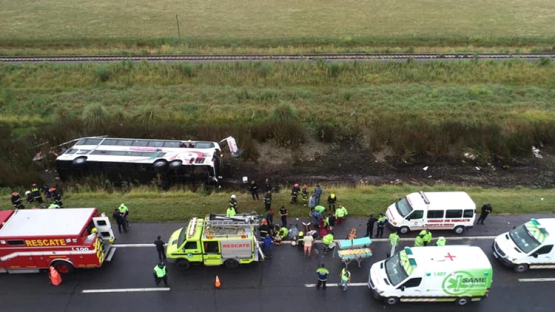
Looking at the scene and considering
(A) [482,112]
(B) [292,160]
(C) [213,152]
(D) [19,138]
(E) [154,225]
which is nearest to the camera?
(E) [154,225]

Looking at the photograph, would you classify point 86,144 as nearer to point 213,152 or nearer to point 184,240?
point 213,152

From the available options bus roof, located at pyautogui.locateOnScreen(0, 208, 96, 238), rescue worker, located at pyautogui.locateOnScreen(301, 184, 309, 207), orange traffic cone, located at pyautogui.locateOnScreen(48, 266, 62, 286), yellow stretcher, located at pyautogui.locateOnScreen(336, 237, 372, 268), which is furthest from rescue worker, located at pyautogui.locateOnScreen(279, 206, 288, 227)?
orange traffic cone, located at pyautogui.locateOnScreen(48, 266, 62, 286)

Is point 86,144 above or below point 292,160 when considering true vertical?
above

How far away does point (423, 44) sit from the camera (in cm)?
5150

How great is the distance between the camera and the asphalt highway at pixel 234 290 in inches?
595

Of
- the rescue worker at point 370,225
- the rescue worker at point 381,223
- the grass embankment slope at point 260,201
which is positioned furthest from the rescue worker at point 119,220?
the rescue worker at point 381,223

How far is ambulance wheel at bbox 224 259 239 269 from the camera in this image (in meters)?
16.7

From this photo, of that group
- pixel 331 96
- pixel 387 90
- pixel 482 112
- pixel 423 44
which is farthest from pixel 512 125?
pixel 423 44

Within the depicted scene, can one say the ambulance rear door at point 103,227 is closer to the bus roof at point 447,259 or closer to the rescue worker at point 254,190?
the rescue worker at point 254,190

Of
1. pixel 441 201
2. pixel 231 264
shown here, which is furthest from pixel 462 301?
pixel 231 264

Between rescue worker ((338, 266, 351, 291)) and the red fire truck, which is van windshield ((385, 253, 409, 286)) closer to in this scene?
rescue worker ((338, 266, 351, 291))

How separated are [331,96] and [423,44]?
23.6 m

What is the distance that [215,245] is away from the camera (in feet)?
53.7

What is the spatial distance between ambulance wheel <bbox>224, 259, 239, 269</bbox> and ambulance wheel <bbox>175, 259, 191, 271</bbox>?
1574mm
